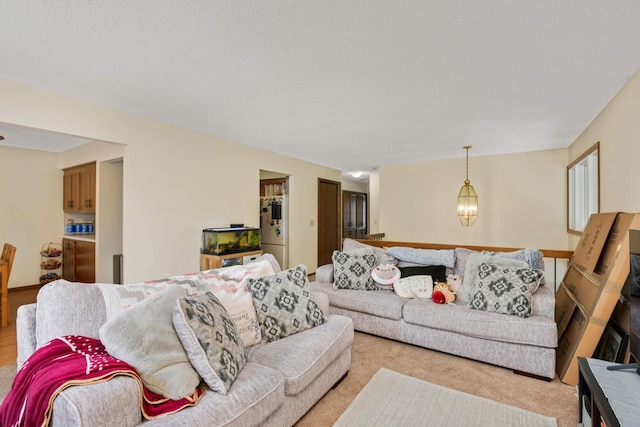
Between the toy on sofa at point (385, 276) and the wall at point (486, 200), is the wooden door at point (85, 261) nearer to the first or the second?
the toy on sofa at point (385, 276)

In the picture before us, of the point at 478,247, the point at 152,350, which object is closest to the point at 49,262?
the point at 152,350

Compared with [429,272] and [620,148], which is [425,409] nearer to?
[429,272]

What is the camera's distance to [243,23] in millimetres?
1727

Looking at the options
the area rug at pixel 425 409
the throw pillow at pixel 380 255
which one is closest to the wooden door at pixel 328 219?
the throw pillow at pixel 380 255

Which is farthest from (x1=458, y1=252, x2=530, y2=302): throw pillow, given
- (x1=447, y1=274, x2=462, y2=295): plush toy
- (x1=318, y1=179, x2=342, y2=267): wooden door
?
(x1=318, y1=179, x2=342, y2=267): wooden door

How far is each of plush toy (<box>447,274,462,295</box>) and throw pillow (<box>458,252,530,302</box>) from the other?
0.03 m

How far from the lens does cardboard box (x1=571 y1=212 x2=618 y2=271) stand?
8.28 feet

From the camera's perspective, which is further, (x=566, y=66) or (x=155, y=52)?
(x=566, y=66)

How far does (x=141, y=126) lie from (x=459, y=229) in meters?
5.16

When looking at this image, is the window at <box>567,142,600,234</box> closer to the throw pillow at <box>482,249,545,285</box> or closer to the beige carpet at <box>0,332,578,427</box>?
the throw pillow at <box>482,249,545,285</box>

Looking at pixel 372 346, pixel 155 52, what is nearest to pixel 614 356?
pixel 372 346

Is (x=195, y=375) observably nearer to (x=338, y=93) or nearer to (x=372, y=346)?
(x=372, y=346)

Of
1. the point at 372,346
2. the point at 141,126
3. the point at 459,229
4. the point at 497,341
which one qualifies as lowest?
the point at 372,346

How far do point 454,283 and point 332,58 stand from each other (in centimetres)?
226
